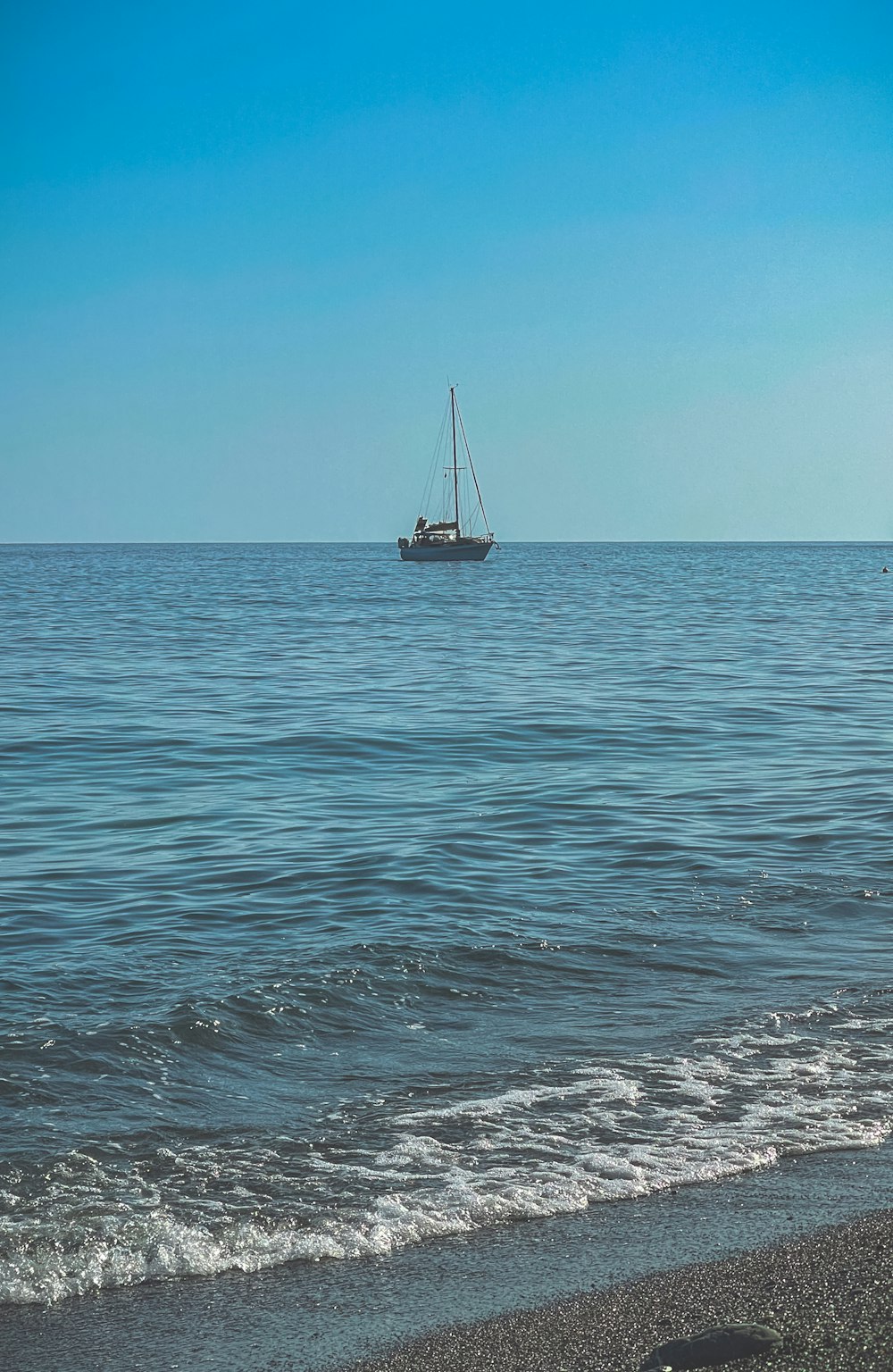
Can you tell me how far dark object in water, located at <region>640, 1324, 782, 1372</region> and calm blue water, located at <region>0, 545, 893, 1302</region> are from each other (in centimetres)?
151

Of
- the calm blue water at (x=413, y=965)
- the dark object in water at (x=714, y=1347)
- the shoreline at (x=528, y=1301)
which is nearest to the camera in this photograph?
the dark object in water at (x=714, y=1347)

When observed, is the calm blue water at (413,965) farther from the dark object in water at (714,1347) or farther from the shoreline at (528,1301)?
the dark object in water at (714,1347)

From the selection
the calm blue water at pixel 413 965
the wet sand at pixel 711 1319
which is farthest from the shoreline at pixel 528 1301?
the calm blue water at pixel 413 965

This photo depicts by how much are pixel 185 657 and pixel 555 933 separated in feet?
75.0

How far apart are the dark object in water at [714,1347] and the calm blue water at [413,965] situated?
4.95 feet

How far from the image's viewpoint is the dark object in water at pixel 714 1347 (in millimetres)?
3934

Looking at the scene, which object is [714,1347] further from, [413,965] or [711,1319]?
Result: [413,965]

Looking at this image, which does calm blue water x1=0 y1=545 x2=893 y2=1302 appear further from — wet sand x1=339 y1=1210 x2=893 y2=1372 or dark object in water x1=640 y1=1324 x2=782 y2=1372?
dark object in water x1=640 y1=1324 x2=782 y2=1372

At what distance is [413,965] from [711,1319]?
4681mm

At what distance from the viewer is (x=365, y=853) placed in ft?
40.1

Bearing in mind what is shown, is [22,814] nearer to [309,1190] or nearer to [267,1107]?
[267,1107]

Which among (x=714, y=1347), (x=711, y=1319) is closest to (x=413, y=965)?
(x=711, y=1319)

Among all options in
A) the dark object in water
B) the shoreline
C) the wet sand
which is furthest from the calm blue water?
the dark object in water

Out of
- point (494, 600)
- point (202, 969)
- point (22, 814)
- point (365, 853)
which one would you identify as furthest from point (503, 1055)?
point (494, 600)
